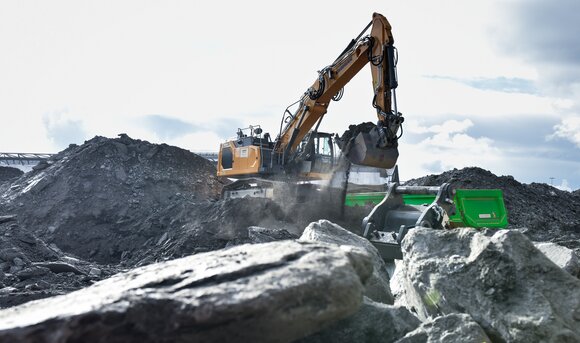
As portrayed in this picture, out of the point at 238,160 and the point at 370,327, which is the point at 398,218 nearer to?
the point at 370,327

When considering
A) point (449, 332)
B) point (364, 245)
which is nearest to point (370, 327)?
point (449, 332)

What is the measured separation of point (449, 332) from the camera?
2.90m

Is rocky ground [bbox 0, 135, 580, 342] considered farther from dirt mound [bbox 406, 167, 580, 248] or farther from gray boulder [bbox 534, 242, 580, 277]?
dirt mound [bbox 406, 167, 580, 248]

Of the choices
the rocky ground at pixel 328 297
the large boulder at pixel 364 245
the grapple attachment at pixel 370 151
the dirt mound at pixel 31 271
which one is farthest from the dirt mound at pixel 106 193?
the large boulder at pixel 364 245

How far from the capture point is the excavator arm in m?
10.2

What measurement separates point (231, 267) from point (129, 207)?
13894mm

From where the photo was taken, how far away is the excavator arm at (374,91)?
10.2 meters

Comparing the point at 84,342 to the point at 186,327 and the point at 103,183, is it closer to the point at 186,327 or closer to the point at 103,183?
the point at 186,327

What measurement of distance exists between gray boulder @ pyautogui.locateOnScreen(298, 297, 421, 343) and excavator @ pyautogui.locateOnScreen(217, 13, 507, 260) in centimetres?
347

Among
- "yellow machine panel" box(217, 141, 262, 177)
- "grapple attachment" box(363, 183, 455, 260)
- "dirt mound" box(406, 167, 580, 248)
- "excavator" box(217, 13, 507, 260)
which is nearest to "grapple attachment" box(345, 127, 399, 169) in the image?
"excavator" box(217, 13, 507, 260)

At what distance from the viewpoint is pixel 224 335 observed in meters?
2.22

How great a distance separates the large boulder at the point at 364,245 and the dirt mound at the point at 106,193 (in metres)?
9.12

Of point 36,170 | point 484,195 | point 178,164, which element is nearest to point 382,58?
point 484,195

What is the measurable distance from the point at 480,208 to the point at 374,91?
9.31ft
